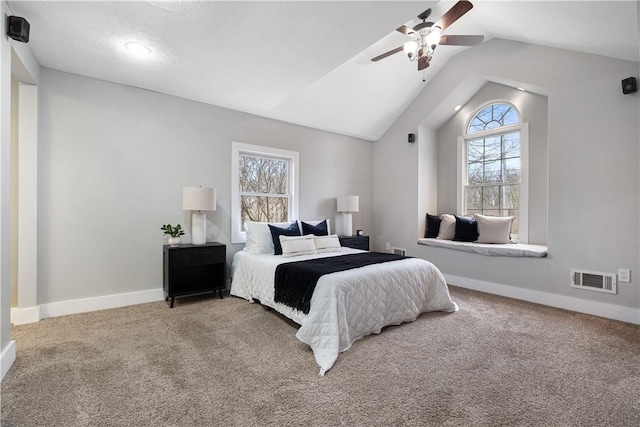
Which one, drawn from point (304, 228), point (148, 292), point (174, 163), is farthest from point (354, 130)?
point (148, 292)

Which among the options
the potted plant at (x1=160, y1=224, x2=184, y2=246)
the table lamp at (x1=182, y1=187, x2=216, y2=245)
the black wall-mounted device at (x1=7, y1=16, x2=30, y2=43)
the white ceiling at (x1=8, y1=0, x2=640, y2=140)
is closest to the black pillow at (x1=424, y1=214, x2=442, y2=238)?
the white ceiling at (x1=8, y1=0, x2=640, y2=140)

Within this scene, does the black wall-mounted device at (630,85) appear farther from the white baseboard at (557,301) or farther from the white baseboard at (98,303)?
the white baseboard at (98,303)

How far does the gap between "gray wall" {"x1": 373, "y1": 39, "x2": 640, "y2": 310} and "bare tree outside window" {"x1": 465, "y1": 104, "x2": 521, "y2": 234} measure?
356 millimetres

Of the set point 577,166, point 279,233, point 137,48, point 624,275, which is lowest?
point 624,275

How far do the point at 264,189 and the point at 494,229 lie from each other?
339 cm

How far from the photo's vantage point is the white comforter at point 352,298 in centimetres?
236

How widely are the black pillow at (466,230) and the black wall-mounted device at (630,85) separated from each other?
85.7 inches

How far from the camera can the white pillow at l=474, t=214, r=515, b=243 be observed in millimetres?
4234

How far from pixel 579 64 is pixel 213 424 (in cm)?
477

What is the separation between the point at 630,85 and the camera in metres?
2.98

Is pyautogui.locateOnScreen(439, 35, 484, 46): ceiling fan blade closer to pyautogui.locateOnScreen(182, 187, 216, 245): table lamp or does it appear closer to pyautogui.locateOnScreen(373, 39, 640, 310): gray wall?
pyautogui.locateOnScreen(373, 39, 640, 310): gray wall

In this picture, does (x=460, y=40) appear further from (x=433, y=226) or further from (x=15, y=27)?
(x=15, y=27)

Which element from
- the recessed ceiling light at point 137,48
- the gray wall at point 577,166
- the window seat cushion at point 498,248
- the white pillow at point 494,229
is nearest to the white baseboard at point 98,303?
the recessed ceiling light at point 137,48

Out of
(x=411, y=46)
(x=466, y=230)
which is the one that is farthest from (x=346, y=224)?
(x=411, y=46)
